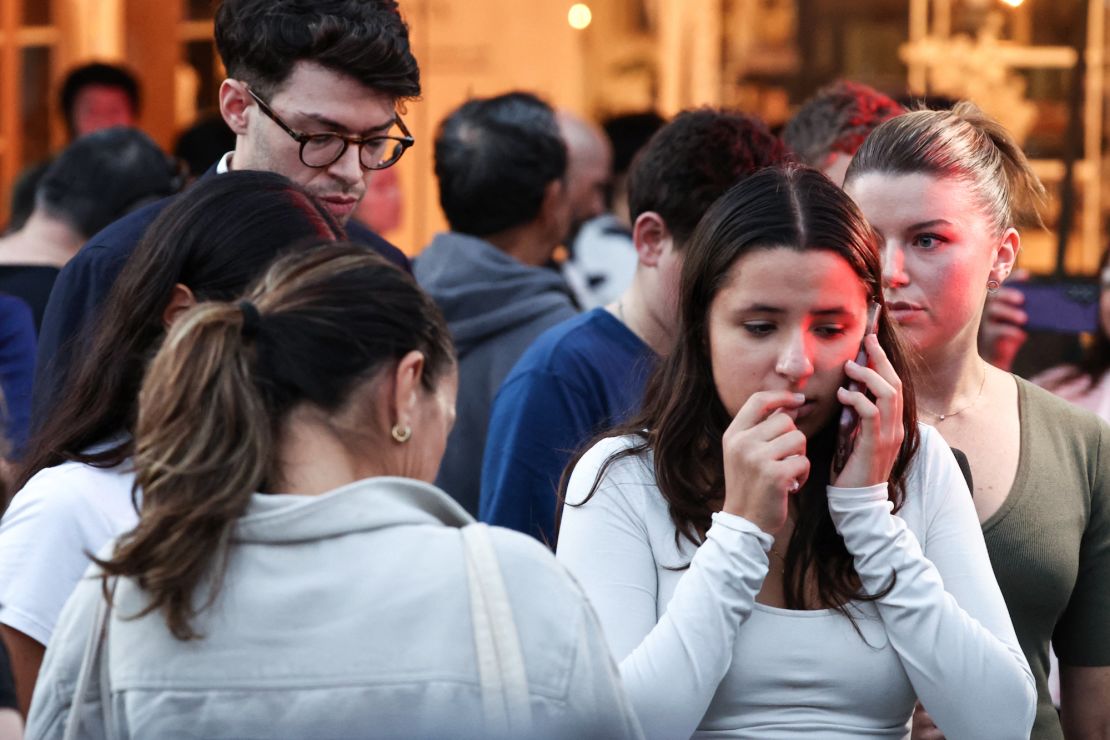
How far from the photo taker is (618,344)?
3.30m

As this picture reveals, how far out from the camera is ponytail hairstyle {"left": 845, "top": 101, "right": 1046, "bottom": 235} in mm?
2783

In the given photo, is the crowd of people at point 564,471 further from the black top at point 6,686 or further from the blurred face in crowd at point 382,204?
the blurred face in crowd at point 382,204

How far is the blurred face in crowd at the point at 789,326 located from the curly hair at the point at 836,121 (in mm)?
1473

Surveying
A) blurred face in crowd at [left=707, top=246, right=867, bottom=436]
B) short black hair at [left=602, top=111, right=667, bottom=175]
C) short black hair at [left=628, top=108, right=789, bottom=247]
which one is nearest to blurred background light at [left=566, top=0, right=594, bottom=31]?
short black hair at [left=602, top=111, right=667, bottom=175]

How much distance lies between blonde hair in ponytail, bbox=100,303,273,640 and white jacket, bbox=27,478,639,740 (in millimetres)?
28

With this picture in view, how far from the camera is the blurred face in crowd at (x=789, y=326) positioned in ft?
7.58

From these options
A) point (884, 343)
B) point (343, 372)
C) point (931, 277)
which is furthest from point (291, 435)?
point (931, 277)

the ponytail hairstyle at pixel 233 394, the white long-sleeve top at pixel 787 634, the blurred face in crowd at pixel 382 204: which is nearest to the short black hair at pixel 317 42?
the white long-sleeve top at pixel 787 634

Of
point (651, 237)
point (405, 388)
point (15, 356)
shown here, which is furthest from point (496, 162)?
point (405, 388)

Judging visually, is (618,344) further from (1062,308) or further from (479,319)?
(1062,308)

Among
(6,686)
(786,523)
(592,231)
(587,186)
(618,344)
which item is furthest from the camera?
(587,186)

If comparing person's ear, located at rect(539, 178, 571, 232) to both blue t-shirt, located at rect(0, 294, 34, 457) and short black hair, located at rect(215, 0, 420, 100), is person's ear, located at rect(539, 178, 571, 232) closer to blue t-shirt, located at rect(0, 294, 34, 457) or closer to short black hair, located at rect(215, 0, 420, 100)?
short black hair, located at rect(215, 0, 420, 100)

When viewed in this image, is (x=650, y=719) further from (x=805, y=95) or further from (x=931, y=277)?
(x=805, y=95)

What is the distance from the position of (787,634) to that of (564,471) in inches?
20.4
